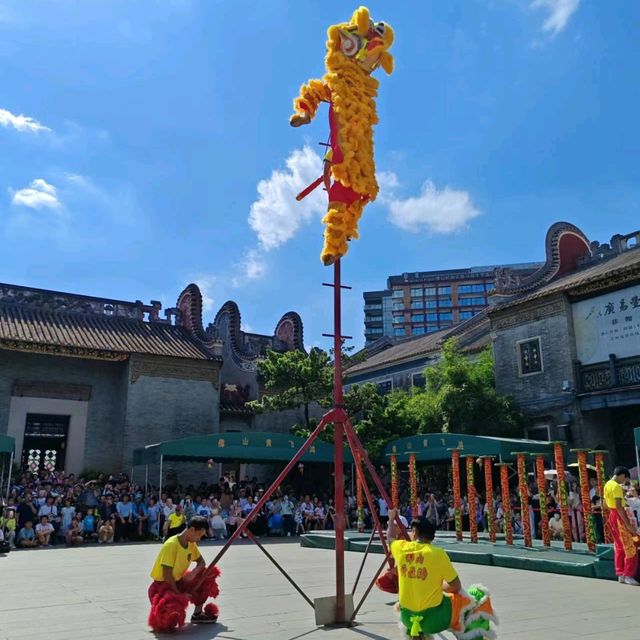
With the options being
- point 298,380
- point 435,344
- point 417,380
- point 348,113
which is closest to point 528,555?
point 348,113

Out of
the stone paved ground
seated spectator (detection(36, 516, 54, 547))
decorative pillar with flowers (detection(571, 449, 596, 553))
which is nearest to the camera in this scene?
the stone paved ground

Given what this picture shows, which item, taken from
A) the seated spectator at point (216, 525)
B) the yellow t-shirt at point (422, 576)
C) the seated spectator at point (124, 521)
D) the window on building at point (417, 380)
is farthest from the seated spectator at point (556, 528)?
the window on building at point (417, 380)

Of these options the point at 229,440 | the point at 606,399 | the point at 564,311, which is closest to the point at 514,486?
the point at 606,399

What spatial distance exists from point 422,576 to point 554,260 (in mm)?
19755

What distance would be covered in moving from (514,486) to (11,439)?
45.3 ft

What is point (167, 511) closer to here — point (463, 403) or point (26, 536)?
point (26, 536)

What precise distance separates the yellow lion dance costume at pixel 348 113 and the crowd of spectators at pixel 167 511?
868cm

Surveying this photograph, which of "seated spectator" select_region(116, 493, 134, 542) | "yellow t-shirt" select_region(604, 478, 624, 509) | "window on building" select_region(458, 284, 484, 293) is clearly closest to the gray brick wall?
"seated spectator" select_region(116, 493, 134, 542)

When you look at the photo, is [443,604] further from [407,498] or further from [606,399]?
[407,498]

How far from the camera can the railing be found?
1792 cm

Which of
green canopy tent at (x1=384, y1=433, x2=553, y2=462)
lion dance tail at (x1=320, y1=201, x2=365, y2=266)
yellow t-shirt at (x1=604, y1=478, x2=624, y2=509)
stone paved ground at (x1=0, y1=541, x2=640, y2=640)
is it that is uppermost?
lion dance tail at (x1=320, y1=201, x2=365, y2=266)

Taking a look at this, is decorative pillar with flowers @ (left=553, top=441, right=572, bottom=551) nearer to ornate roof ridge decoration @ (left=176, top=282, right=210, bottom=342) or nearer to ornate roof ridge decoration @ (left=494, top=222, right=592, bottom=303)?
ornate roof ridge decoration @ (left=494, top=222, right=592, bottom=303)

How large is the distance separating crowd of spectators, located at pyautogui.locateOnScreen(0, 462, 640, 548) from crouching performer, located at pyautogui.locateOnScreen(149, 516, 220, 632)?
23.8 feet

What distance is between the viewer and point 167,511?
1758 centimetres
